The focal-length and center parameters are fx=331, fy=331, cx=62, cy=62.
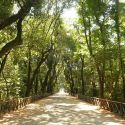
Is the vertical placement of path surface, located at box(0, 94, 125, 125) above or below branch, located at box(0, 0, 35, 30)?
below

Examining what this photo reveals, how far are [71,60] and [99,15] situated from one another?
37.8m

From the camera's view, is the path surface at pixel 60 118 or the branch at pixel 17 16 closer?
the branch at pixel 17 16

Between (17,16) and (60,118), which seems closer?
(17,16)

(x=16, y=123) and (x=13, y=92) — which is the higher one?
(x=13, y=92)

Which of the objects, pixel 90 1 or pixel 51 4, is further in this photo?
pixel 51 4

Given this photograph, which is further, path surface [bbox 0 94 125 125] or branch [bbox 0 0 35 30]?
path surface [bbox 0 94 125 125]

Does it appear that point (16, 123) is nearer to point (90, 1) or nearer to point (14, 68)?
point (90, 1)

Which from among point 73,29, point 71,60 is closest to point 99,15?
point 73,29

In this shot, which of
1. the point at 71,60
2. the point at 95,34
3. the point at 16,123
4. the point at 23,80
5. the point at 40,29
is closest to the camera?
the point at 16,123

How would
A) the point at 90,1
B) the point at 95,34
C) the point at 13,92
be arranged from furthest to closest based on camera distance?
the point at 13,92 → the point at 95,34 → the point at 90,1

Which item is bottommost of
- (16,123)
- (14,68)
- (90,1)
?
(16,123)

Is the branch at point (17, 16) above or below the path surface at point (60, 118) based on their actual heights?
above

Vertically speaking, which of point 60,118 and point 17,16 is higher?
point 17,16

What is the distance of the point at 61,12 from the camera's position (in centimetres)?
3719
